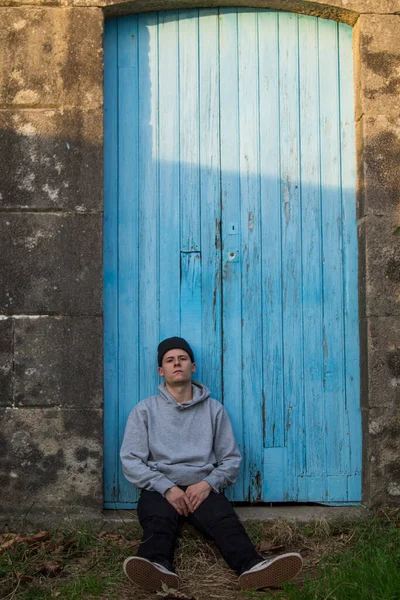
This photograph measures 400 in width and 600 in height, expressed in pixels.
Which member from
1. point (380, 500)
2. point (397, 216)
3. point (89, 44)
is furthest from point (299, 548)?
point (89, 44)

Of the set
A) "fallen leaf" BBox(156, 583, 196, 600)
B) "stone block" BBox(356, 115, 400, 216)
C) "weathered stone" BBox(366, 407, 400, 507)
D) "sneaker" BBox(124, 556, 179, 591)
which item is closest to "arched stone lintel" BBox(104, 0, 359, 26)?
"stone block" BBox(356, 115, 400, 216)

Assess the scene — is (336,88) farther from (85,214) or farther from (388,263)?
(85,214)

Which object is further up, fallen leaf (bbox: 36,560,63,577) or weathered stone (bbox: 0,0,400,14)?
weathered stone (bbox: 0,0,400,14)

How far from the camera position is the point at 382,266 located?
13.3ft

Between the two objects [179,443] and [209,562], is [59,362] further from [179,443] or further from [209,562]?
[209,562]

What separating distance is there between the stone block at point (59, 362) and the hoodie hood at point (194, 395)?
0.35m

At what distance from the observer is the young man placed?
3.47 metres

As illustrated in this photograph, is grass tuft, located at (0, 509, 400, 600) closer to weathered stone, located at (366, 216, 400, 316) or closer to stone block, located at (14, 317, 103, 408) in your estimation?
stone block, located at (14, 317, 103, 408)

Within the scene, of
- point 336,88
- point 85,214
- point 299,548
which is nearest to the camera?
point 299,548

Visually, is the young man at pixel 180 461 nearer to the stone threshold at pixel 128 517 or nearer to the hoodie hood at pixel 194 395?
the hoodie hood at pixel 194 395

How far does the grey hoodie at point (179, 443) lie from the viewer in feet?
12.5

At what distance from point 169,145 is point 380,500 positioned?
239cm

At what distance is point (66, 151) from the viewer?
3.96 m

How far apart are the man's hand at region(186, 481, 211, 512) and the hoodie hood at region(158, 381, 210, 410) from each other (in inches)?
17.1
